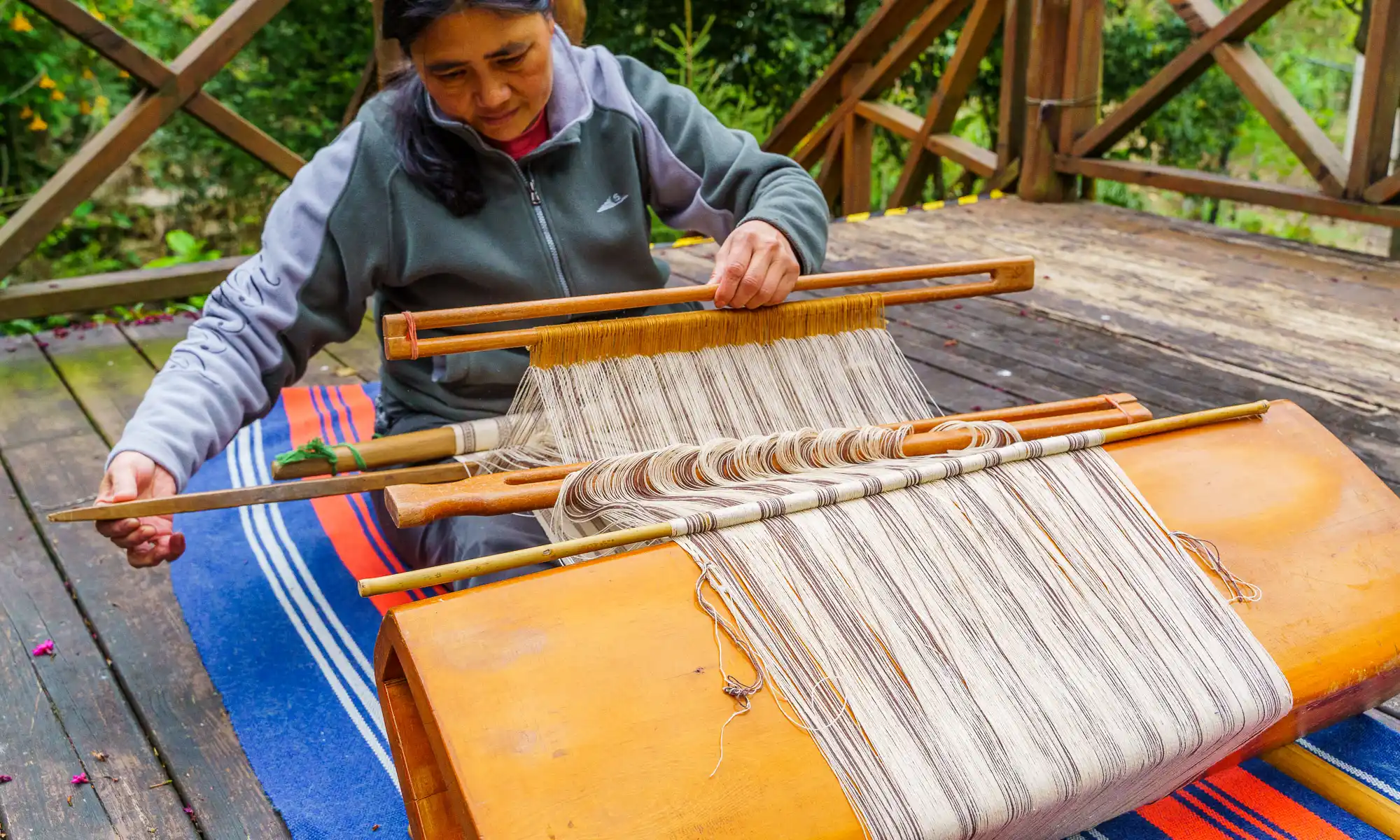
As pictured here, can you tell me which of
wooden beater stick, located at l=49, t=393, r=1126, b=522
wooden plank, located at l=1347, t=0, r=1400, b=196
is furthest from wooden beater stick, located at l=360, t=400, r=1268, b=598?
wooden plank, located at l=1347, t=0, r=1400, b=196

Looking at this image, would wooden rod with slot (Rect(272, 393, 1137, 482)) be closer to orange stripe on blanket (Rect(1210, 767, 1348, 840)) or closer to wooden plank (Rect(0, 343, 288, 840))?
wooden plank (Rect(0, 343, 288, 840))

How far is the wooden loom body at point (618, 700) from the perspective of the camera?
891mm

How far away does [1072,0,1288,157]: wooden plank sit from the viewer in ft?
12.3

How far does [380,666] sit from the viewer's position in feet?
3.38

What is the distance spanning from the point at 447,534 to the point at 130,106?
2.44 meters

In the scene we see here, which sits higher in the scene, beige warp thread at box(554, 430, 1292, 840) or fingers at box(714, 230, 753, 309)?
fingers at box(714, 230, 753, 309)

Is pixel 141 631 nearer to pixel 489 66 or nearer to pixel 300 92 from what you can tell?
pixel 489 66

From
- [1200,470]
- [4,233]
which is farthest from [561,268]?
[4,233]

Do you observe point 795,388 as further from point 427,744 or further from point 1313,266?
point 1313,266

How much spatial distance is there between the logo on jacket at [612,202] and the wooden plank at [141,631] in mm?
946

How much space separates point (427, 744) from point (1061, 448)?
0.75m

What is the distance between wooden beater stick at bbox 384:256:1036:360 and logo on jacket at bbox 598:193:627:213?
1.29 feet

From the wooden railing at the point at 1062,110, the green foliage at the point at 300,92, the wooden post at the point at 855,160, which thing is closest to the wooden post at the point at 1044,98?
the wooden railing at the point at 1062,110

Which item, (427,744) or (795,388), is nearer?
(427,744)
